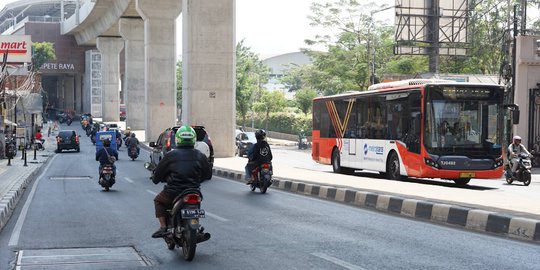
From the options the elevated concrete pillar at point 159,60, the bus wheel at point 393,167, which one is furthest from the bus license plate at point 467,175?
the elevated concrete pillar at point 159,60

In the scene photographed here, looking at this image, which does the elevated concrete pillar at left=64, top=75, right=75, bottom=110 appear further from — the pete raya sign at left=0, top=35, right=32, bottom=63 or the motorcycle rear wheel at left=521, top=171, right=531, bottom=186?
the motorcycle rear wheel at left=521, top=171, right=531, bottom=186

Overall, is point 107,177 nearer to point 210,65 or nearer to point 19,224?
point 19,224

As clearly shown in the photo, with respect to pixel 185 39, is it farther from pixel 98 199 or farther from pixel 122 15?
pixel 122 15

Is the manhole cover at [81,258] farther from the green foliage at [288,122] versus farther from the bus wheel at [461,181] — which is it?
the green foliage at [288,122]

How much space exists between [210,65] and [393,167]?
15599 millimetres

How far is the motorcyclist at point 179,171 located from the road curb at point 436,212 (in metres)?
5.23

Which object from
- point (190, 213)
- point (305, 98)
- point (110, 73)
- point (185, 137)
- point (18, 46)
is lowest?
point (190, 213)

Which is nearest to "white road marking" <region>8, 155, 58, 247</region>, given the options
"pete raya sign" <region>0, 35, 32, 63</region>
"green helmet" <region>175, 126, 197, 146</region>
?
"green helmet" <region>175, 126, 197, 146</region>

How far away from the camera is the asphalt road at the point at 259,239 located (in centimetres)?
905

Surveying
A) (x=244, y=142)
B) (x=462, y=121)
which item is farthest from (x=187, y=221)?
(x=244, y=142)

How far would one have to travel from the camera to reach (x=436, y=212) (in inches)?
557

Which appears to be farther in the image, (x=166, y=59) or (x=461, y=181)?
(x=166, y=59)

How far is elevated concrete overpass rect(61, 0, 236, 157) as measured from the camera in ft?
120

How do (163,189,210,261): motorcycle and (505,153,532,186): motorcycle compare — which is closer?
(163,189,210,261): motorcycle
